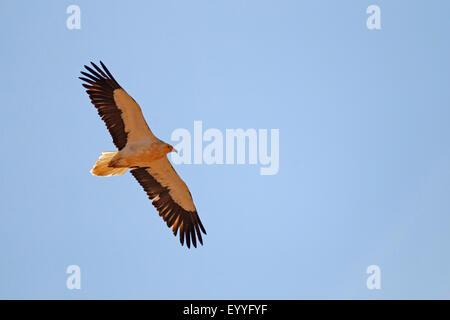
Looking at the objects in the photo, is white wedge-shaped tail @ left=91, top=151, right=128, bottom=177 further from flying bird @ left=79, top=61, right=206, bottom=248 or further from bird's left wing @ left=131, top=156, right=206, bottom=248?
bird's left wing @ left=131, top=156, right=206, bottom=248

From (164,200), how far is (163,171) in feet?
2.52

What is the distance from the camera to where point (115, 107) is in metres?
15.3

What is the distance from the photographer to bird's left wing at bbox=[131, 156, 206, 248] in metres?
16.3

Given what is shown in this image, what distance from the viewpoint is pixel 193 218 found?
54.6ft

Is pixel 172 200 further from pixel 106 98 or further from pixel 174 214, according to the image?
pixel 106 98

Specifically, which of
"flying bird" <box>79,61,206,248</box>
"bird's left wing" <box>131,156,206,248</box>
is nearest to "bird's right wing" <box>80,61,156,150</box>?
"flying bird" <box>79,61,206,248</box>

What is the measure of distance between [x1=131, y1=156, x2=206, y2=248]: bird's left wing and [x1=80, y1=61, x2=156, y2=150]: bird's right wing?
3.91 ft

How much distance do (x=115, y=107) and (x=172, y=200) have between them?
266cm

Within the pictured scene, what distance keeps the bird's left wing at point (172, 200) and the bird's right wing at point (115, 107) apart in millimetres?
1193

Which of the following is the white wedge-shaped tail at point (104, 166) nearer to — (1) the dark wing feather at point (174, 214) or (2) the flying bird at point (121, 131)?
(2) the flying bird at point (121, 131)

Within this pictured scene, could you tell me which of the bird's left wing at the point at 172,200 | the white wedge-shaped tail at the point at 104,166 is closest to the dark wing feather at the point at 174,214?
the bird's left wing at the point at 172,200
